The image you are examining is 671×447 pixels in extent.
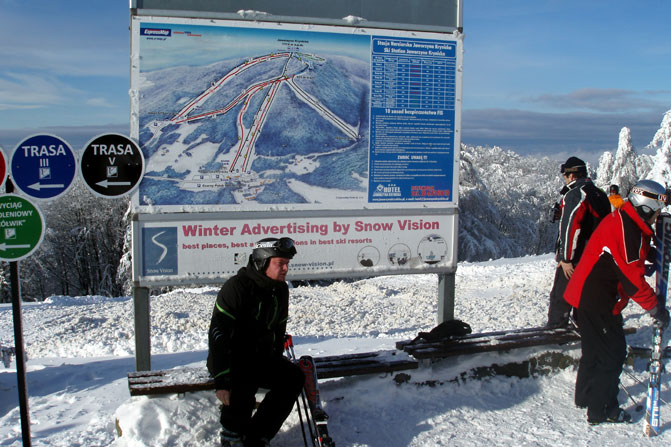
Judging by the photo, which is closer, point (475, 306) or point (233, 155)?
point (233, 155)

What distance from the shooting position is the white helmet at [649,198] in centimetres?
441

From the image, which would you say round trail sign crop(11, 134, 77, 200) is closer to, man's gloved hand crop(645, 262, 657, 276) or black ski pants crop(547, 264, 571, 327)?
man's gloved hand crop(645, 262, 657, 276)

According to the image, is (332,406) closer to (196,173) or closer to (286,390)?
(286,390)

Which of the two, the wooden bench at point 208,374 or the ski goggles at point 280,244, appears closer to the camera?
the ski goggles at point 280,244

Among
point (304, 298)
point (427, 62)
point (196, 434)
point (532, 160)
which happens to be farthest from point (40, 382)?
point (532, 160)

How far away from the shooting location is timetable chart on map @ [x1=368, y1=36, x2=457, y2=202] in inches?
Result: 208

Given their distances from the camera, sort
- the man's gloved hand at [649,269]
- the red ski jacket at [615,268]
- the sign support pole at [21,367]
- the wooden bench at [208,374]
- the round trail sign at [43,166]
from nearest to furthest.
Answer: the sign support pole at [21,367] < the round trail sign at [43,166] < the wooden bench at [208,374] < the red ski jacket at [615,268] < the man's gloved hand at [649,269]


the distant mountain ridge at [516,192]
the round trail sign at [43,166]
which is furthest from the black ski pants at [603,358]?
the distant mountain ridge at [516,192]

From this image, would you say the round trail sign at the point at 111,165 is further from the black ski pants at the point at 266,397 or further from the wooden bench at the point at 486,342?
the wooden bench at the point at 486,342

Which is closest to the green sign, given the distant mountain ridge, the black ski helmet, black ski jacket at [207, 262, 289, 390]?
black ski jacket at [207, 262, 289, 390]

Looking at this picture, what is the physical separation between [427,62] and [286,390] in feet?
10.6

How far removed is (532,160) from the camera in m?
68.4

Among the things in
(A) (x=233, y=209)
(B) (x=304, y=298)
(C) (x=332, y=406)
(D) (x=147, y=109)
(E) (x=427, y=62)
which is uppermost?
(E) (x=427, y=62)

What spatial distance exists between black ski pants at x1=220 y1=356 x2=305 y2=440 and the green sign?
1559 millimetres
